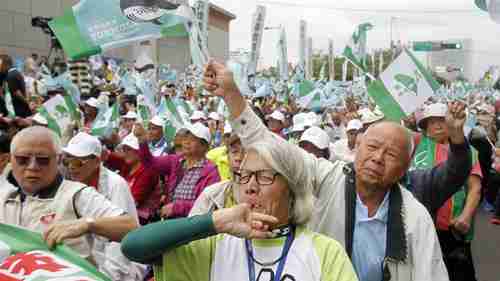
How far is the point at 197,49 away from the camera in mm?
4441

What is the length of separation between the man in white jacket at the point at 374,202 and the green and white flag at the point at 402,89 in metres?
3.35

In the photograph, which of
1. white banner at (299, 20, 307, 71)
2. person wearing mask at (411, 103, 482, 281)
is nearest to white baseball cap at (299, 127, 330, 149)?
person wearing mask at (411, 103, 482, 281)

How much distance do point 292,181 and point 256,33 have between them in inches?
766

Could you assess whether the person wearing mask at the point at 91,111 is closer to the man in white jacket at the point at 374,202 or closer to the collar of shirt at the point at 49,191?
the collar of shirt at the point at 49,191

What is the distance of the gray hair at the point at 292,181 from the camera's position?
2.50 metres

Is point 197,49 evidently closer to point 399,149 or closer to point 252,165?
point 399,149

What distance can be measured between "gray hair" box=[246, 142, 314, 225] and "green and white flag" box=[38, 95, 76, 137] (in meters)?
6.60

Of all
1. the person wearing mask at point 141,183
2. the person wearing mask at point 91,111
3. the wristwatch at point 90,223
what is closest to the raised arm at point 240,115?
the wristwatch at point 90,223

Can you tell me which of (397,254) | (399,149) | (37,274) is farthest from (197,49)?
(37,274)

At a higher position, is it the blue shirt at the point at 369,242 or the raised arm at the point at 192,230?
the raised arm at the point at 192,230

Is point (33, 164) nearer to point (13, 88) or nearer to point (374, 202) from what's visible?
point (374, 202)

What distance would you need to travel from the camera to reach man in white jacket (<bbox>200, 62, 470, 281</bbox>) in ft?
10.3

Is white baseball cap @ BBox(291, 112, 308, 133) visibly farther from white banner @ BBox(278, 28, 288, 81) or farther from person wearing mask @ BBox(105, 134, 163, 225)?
white banner @ BBox(278, 28, 288, 81)

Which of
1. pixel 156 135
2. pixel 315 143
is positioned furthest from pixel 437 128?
pixel 156 135
